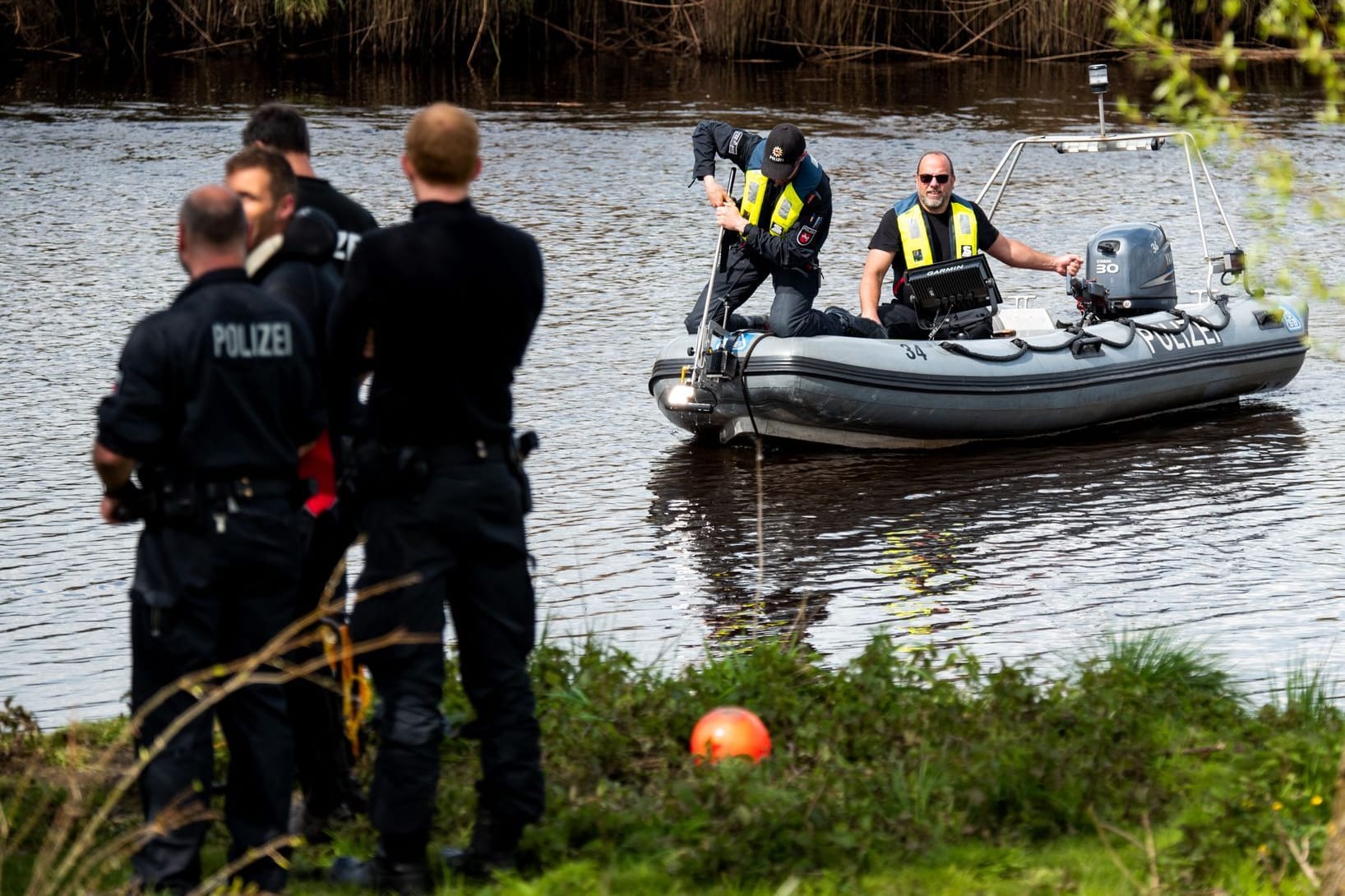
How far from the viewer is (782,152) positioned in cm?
842

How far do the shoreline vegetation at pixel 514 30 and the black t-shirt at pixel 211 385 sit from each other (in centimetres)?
1994

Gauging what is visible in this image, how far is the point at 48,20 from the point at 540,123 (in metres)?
8.03

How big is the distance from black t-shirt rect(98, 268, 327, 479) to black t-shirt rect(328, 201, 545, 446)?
0.14m

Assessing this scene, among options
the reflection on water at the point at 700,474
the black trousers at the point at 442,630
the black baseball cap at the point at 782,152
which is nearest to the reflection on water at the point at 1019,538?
the reflection on water at the point at 700,474

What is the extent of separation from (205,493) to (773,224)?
5402mm

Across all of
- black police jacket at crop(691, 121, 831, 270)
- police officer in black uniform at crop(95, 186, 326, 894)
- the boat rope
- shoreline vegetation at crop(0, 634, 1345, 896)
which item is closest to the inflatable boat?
the boat rope

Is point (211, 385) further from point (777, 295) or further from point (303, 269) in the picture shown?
point (777, 295)

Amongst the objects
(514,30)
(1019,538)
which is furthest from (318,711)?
(514,30)

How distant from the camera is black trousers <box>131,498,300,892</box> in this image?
141 inches

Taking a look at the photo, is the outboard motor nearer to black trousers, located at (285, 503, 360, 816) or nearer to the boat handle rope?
the boat handle rope

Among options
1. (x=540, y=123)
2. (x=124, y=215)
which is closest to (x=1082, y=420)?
(x=124, y=215)

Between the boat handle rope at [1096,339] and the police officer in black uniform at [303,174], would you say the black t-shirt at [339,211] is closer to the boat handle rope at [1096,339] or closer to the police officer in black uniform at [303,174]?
the police officer in black uniform at [303,174]

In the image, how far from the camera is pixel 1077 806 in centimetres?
417

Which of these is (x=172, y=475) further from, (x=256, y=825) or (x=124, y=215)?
(x=124, y=215)
